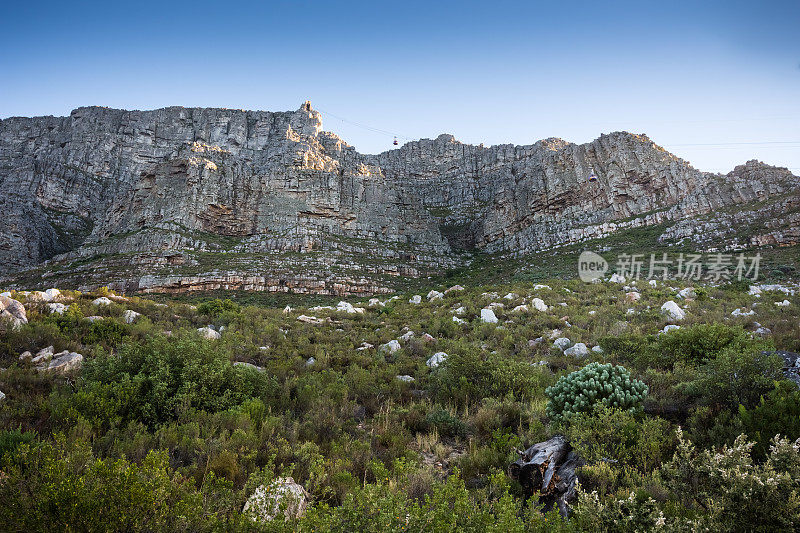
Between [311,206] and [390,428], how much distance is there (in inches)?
1995

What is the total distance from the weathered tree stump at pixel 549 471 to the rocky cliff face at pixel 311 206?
34.4 meters

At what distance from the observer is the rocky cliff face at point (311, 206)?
3775 cm

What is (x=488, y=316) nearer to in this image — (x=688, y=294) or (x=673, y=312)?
(x=673, y=312)

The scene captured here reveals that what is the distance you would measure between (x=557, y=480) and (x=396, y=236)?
5187cm

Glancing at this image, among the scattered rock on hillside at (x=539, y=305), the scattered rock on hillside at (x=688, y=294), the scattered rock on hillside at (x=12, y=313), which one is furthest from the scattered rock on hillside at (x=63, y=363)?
the scattered rock on hillside at (x=688, y=294)

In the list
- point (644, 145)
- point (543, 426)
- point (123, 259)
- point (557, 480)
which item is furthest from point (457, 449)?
point (644, 145)

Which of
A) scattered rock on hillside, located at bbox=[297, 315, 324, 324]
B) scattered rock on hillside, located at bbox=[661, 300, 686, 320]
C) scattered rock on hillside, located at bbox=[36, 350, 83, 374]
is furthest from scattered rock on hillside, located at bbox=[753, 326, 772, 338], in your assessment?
scattered rock on hillside, located at bbox=[36, 350, 83, 374]

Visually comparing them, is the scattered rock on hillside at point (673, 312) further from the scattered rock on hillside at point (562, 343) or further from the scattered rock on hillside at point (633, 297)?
the scattered rock on hillside at point (562, 343)

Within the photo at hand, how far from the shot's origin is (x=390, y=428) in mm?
4746

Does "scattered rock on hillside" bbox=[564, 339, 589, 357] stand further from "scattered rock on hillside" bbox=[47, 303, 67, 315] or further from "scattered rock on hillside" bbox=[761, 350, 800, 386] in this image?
"scattered rock on hillside" bbox=[47, 303, 67, 315]

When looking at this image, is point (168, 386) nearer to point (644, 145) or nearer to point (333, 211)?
point (333, 211)

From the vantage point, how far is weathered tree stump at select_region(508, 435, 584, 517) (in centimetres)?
309

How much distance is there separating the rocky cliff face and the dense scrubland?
98.1 ft

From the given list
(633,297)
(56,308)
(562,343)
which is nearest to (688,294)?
(633,297)
